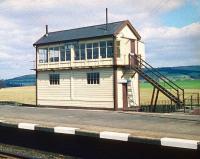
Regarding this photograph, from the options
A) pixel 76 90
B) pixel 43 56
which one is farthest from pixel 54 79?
pixel 76 90

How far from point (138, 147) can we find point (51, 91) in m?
24.2

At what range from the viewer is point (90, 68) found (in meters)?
32.4

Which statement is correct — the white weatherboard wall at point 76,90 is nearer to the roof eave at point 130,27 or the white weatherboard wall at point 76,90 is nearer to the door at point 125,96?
the door at point 125,96

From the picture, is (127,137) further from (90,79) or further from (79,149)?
(90,79)

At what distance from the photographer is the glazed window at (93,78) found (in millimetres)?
31969

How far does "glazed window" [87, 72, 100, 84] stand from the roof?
10.5ft

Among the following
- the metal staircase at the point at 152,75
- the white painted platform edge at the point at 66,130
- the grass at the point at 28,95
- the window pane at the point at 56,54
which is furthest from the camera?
the grass at the point at 28,95

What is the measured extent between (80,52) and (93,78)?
2829 millimetres

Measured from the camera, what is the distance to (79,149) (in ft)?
46.3

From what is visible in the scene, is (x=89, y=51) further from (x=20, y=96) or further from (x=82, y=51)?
(x=20, y=96)

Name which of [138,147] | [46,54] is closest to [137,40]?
[46,54]

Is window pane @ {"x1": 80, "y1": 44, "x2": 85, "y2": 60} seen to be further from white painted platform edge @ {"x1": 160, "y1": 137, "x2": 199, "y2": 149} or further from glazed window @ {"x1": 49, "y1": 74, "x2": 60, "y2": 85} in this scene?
white painted platform edge @ {"x1": 160, "y1": 137, "x2": 199, "y2": 149}

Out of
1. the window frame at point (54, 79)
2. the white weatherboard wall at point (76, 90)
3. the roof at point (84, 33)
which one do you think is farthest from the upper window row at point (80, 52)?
the window frame at point (54, 79)

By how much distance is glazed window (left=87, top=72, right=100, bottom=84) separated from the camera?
3197cm
